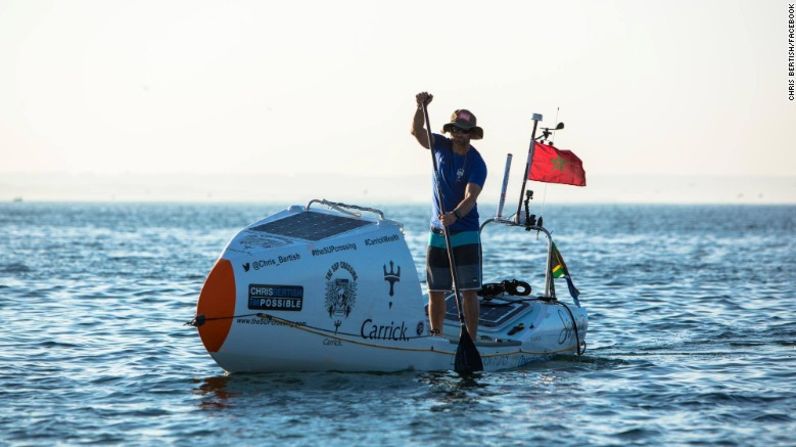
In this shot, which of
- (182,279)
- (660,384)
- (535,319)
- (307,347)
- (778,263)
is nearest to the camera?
(307,347)

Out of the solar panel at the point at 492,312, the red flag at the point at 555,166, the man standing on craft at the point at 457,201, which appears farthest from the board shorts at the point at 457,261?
the red flag at the point at 555,166

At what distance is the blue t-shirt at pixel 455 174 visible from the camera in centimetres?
1068

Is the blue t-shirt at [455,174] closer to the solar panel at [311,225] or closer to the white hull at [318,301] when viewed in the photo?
the white hull at [318,301]

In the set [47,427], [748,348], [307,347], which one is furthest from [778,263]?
[47,427]

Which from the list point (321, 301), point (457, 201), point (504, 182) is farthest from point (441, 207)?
point (321, 301)

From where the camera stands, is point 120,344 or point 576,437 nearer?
point 576,437

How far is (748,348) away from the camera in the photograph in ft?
43.4

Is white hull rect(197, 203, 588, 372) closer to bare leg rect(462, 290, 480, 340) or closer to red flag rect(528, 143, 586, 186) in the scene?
bare leg rect(462, 290, 480, 340)

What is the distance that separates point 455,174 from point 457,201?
27cm

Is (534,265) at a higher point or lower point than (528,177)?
lower

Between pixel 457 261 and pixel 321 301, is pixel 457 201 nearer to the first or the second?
pixel 457 261

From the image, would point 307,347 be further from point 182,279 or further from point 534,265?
point 534,265

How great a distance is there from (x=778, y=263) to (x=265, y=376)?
25.3 metres

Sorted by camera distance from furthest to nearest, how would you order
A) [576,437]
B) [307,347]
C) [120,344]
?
[120,344] → [307,347] → [576,437]
